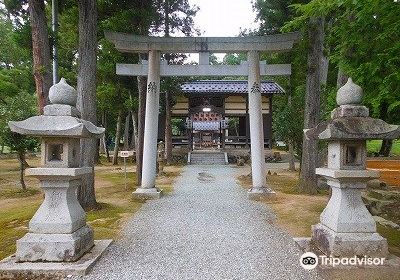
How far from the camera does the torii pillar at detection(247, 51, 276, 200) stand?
33.3 ft

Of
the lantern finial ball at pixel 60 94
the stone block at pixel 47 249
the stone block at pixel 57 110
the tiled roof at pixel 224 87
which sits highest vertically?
the tiled roof at pixel 224 87

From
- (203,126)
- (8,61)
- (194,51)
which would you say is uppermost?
(8,61)

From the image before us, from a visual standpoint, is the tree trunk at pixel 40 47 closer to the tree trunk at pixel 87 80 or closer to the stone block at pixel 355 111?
the tree trunk at pixel 87 80

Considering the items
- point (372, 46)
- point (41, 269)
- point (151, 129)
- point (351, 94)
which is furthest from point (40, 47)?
point (372, 46)

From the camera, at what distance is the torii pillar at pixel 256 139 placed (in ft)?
33.3

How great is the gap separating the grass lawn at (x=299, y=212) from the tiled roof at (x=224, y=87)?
13.0 m

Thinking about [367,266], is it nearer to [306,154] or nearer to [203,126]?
[306,154]

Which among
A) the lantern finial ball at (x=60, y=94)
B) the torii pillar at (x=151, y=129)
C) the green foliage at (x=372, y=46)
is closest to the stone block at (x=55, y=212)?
the lantern finial ball at (x=60, y=94)

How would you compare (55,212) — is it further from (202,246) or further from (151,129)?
(151,129)

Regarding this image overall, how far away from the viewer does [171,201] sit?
32.7ft

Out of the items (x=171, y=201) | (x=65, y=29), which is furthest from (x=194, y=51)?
(x=65, y=29)

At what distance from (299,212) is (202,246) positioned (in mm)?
3698

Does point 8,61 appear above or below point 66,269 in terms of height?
above

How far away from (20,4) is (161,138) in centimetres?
1802
